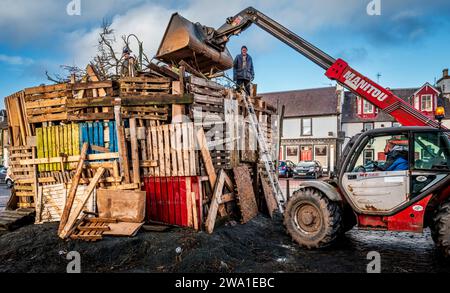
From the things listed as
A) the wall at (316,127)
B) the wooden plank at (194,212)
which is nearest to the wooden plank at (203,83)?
the wooden plank at (194,212)

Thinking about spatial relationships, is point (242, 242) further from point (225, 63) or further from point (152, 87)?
point (225, 63)

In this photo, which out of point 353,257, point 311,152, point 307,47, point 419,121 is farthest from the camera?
point 311,152

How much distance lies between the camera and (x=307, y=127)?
116 ft

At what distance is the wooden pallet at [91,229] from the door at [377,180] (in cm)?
479

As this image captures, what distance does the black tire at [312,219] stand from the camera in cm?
623

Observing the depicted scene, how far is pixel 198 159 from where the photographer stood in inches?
293

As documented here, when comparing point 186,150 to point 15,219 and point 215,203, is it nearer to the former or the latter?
point 215,203

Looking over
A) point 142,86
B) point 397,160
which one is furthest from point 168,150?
point 397,160

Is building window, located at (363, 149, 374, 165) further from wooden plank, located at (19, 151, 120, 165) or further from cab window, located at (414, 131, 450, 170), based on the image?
wooden plank, located at (19, 151, 120, 165)

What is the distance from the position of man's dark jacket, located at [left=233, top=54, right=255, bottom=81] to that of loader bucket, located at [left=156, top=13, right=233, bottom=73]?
0.85 m

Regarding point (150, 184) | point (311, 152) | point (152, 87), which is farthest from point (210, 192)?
point (311, 152)

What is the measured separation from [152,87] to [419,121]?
5.86 metres

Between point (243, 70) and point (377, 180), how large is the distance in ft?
17.3

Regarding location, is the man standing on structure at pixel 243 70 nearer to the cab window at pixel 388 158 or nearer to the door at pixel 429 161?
the cab window at pixel 388 158
